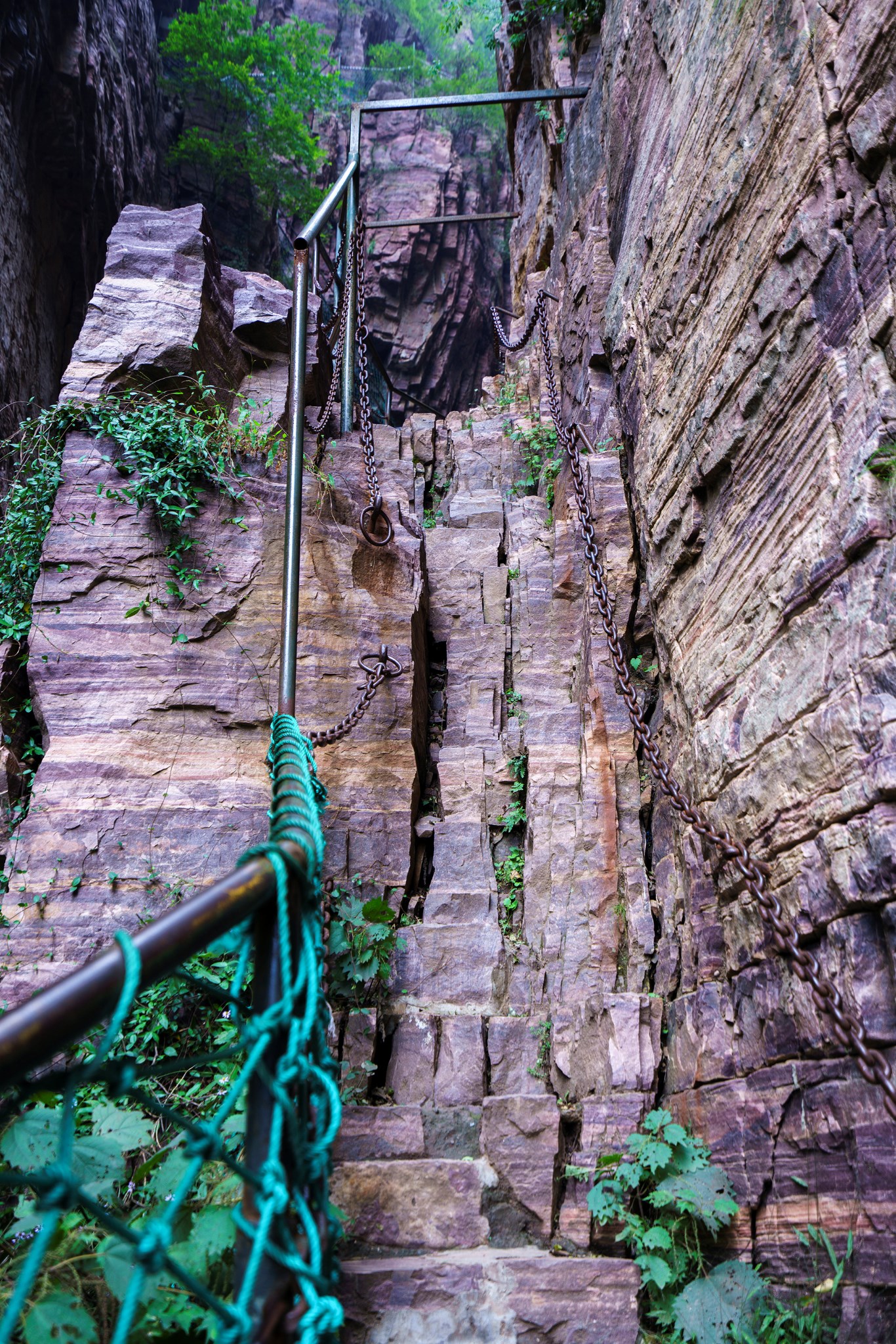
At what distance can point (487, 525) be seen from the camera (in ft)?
→ 20.9

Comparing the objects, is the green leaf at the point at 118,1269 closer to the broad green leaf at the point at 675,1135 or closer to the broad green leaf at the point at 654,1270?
the broad green leaf at the point at 654,1270

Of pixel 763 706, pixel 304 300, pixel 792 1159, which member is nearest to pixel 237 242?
pixel 304 300

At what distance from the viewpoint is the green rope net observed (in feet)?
3.86

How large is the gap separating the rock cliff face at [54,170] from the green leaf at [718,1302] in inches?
337

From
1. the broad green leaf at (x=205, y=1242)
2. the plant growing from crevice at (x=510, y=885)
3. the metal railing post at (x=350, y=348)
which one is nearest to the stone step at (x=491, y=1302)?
the broad green leaf at (x=205, y=1242)

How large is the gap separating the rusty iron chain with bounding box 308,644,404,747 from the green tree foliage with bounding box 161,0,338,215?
47.1ft

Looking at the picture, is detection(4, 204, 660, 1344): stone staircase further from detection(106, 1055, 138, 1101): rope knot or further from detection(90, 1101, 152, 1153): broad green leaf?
detection(106, 1055, 138, 1101): rope knot

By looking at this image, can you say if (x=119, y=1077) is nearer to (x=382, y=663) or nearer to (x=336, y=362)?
(x=382, y=663)

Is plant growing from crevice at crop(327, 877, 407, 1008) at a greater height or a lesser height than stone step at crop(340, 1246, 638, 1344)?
greater

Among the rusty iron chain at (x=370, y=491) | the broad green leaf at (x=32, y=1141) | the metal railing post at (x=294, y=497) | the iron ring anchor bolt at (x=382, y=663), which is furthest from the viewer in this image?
the rusty iron chain at (x=370, y=491)

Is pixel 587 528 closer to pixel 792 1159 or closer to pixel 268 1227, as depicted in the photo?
pixel 792 1159

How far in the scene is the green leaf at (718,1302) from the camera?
237 centimetres

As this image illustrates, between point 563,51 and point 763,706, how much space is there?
338 inches

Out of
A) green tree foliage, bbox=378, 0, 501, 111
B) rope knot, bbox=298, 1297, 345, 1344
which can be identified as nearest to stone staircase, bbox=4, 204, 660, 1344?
rope knot, bbox=298, 1297, 345, 1344
